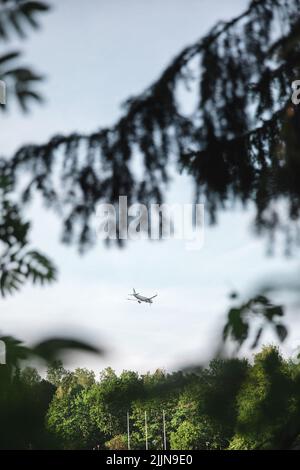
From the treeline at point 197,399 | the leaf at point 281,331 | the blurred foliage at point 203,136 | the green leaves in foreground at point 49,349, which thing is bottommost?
the treeline at point 197,399

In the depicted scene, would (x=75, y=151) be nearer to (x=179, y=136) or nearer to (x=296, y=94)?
(x=179, y=136)

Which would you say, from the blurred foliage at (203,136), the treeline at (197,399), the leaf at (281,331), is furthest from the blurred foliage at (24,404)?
the blurred foliage at (203,136)

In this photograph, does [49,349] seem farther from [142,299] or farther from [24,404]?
[142,299]

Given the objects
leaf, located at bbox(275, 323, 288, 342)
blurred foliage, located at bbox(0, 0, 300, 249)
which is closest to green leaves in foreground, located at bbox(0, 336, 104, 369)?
leaf, located at bbox(275, 323, 288, 342)

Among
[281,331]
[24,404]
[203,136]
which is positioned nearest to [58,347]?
[24,404]

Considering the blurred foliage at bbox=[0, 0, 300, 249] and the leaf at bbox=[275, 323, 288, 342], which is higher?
the blurred foliage at bbox=[0, 0, 300, 249]

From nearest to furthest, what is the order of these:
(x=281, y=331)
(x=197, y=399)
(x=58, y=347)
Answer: (x=58, y=347), (x=197, y=399), (x=281, y=331)

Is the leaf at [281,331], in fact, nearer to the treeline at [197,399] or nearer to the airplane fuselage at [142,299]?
the treeline at [197,399]

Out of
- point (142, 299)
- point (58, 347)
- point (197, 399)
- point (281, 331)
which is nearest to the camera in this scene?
point (58, 347)

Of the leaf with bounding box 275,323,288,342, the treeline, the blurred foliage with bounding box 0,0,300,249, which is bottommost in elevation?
the treeline

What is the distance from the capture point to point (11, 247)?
1249 mm

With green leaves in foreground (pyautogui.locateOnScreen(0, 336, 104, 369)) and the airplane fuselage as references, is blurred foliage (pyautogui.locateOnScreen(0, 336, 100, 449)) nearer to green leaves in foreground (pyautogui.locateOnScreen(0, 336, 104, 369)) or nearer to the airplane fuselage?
green leaves in foreground (pyautogui.locateOnScreen(0, 336, 104, 369))

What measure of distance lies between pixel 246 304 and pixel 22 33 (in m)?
0.79
